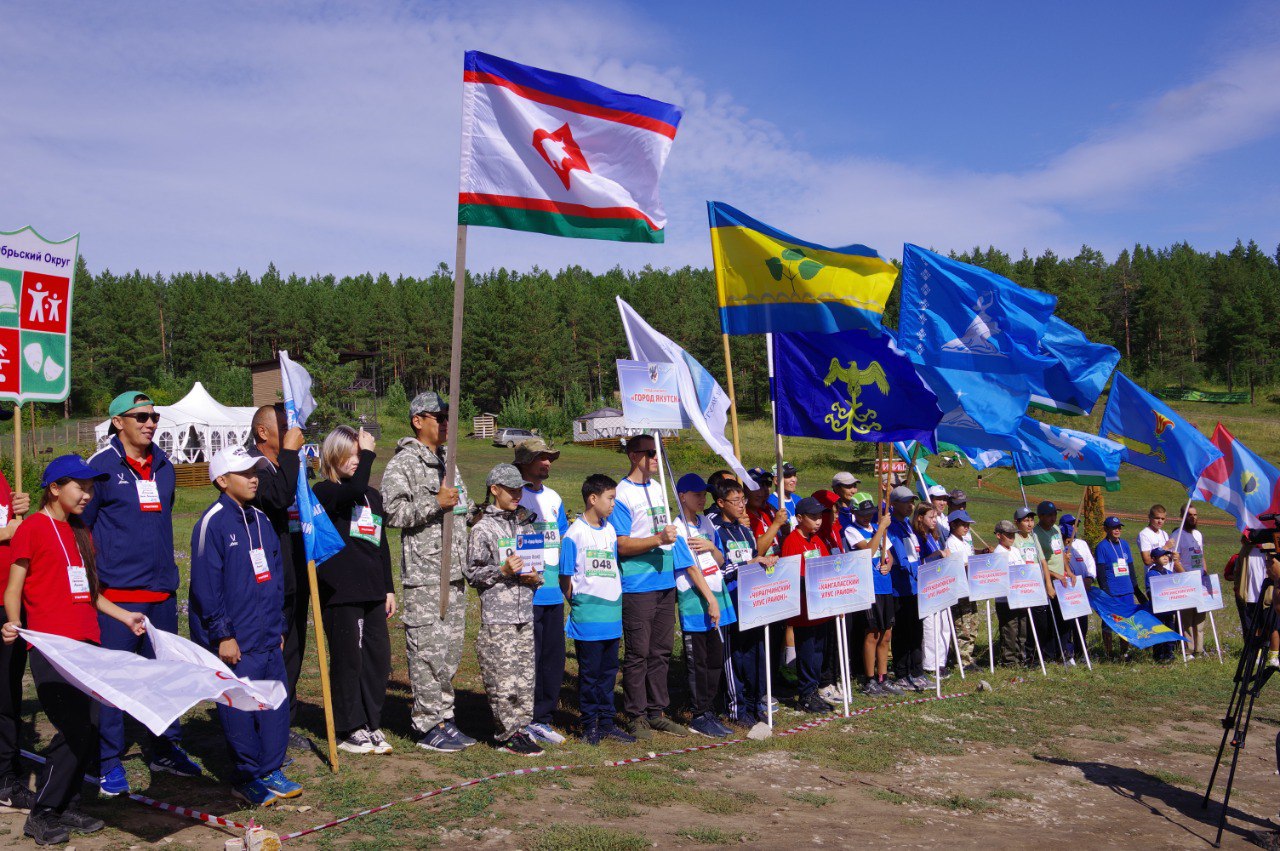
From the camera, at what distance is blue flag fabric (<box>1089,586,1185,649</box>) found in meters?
12.2

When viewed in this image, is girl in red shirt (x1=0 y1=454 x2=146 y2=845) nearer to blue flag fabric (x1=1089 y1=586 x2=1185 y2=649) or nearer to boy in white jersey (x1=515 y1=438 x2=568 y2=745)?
boy in white jersey (x1=515 y1=438 x2=568 y2=745)

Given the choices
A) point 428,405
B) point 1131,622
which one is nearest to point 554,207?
point 428,405

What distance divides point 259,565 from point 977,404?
324 inches

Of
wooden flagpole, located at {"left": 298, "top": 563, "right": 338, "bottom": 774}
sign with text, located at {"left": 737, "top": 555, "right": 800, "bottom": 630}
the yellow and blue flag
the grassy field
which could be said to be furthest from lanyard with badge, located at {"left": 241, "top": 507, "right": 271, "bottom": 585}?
the yellow and blue flag

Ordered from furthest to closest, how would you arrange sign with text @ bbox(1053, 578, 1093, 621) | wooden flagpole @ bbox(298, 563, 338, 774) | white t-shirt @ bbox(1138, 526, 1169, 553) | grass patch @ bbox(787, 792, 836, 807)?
1. white t-shirt @ bbox(1138, 526, 1169, 553)
2. sign with text @ bbox(1053, 578, 1093, 621)
3. grass patch @ bbox(787, 792, 836, 807)
4. wooden flagpole @ bbox(298, 563, 338, 774)

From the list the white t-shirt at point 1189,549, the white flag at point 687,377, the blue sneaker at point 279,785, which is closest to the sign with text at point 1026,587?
the white t-shirt at point 1189,549

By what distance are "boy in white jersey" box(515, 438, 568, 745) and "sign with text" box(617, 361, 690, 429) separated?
0.74 meters

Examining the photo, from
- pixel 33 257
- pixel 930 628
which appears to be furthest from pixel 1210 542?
pixel 33 257

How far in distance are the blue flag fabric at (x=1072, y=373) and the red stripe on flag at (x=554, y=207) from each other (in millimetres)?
8036

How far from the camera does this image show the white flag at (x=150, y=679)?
4824 mm

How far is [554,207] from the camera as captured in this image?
6992 millimetres

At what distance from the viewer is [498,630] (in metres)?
6.97

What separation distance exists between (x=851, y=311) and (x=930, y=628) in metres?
3.97

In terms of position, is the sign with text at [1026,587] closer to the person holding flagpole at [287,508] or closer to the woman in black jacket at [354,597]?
the woman in black jacket at [354,597]
